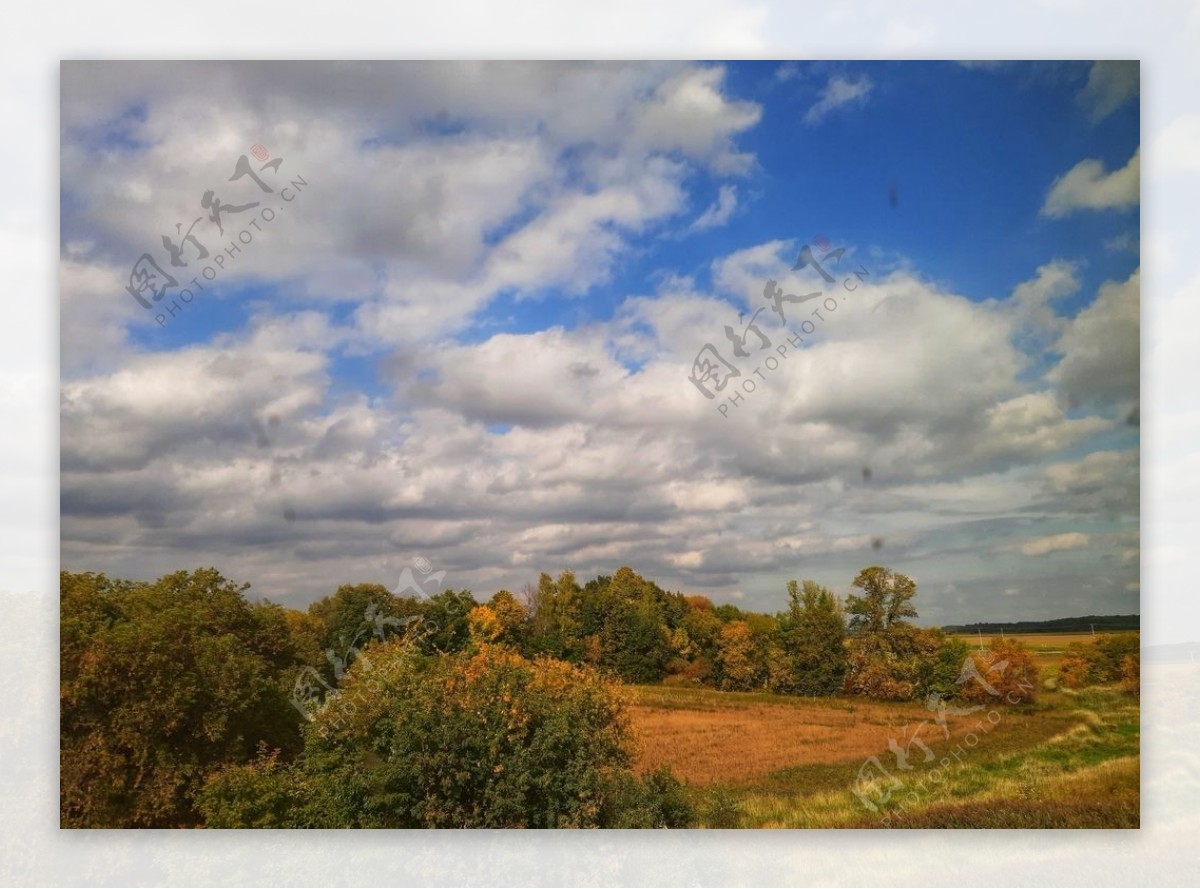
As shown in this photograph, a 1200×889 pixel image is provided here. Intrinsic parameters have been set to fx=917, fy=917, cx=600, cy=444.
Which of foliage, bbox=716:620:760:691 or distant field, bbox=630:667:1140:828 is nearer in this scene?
distant field, bbox=630:667:1140:828

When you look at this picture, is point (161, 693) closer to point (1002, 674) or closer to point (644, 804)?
point (644, 804)

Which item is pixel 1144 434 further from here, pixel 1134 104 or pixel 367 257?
pixel 367 257

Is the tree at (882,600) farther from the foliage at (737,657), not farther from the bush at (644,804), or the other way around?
the bush at (644,804)

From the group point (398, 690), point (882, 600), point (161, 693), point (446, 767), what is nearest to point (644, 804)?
point (446, 767)

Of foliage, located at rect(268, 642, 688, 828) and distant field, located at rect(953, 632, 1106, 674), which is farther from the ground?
distant field, located at rect(953, 632, 1106, 674)

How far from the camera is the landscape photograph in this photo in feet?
17.4

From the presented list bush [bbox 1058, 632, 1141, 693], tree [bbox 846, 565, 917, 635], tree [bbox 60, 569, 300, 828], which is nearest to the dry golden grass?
bush [bbox 1058, 632, 1141, 693]

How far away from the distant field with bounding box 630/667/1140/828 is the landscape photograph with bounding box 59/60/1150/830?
0.02 metres

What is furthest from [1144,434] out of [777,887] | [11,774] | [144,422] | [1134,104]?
[11,774]

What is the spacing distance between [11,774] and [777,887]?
4.48 meters

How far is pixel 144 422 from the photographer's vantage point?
5.31 meters

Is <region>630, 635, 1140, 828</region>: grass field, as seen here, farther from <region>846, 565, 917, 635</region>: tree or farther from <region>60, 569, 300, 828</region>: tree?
<region>60, 569, 300, 828</region>: tree

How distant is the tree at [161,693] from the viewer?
5.32 meters

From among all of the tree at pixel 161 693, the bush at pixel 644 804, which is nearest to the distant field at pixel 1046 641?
the bush at pixel 644 804
